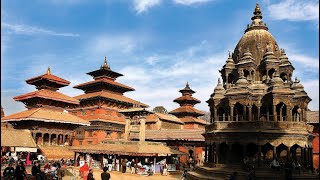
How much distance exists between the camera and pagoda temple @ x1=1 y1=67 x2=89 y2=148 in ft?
118

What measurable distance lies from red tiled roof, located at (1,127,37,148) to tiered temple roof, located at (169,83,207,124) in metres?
37.1

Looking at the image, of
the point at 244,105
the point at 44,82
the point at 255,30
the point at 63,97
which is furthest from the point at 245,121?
the point at 44,82

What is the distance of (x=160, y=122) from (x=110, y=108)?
30.1 ft

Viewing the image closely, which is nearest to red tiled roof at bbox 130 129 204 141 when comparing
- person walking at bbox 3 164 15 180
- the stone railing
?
the stone railing

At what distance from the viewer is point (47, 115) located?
36938 millimetres

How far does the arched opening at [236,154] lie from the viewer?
88.9 feet

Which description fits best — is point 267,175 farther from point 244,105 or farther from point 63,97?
point 63,97

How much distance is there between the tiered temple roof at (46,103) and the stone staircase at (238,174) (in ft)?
61.5

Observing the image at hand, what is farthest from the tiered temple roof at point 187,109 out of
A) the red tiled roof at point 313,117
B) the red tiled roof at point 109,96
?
the red tiled roof at point 313,117

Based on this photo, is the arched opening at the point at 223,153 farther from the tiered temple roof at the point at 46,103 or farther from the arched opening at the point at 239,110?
the tiered temple roof at the point at 46,103

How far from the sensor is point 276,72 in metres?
27.8

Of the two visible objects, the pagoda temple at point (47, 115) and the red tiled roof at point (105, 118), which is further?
the red tiled roof at point (105, 118)

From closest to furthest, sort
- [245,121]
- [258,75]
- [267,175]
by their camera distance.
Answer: [267,175] → [245,121] → [258,75]

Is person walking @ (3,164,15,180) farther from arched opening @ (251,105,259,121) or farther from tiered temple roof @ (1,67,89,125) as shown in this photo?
arched opening @ (251,105,259,121)
